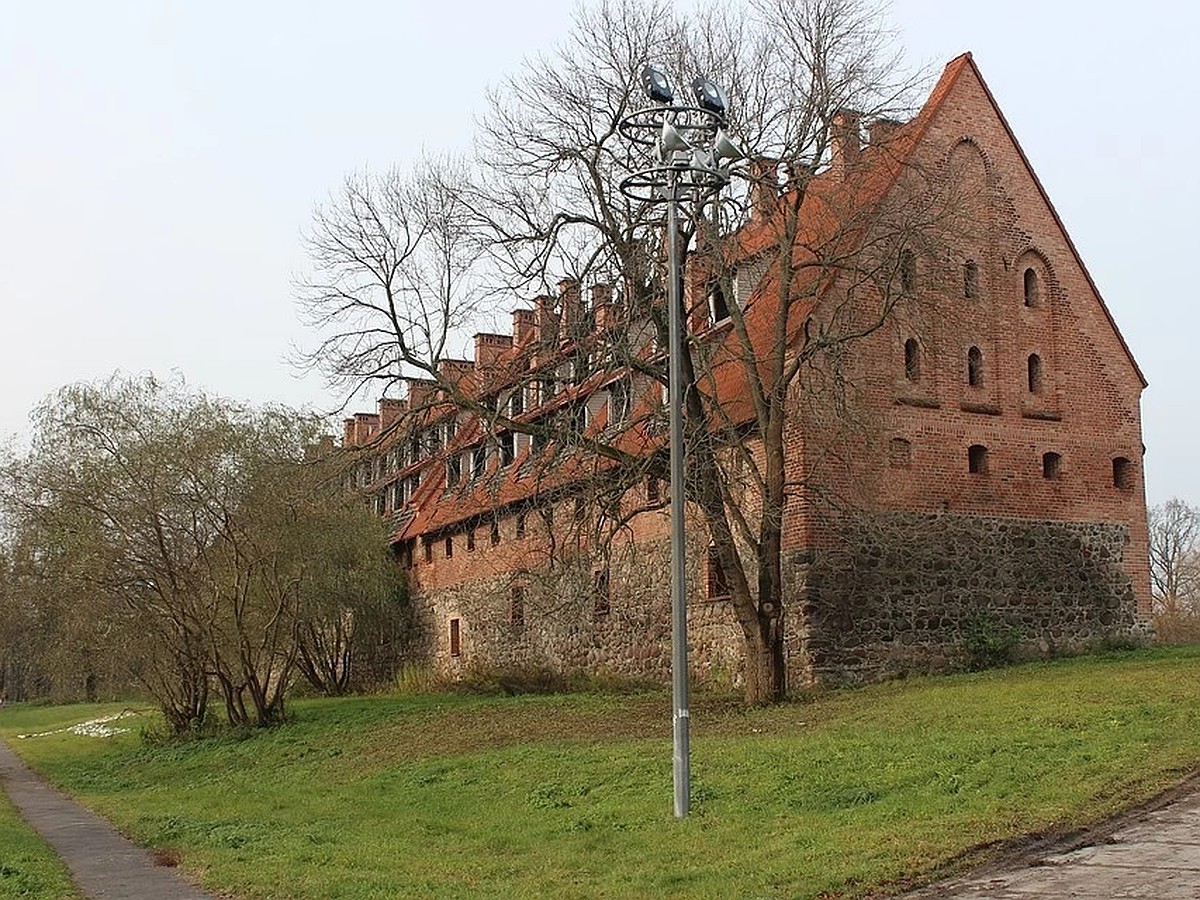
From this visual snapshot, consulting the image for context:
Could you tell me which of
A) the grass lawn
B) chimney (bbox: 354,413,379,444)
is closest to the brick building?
the grass lawn

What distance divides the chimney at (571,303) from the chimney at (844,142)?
4.76 metres

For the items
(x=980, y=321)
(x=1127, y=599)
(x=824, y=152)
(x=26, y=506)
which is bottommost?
(x=1127, y=599)

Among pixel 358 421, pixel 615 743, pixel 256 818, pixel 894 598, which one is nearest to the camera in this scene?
pixel 256 818

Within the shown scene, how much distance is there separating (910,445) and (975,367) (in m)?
2.67

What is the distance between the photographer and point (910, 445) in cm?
2627

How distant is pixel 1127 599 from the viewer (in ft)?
92.7

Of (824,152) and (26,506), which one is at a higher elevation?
(824,152)

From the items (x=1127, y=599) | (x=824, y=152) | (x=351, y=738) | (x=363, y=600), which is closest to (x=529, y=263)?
(x=824, y=152)

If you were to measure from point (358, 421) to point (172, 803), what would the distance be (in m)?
39.5

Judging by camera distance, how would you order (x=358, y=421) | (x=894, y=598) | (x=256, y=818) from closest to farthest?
1. (x=256, y=818)
2. (x=894, y=598)
3. (x=358, y=421)

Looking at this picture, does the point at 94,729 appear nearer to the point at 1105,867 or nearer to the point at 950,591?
the point at 950,591

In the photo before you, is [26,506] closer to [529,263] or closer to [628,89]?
[529,263]

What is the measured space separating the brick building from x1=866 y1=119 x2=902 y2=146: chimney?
0.20 ft

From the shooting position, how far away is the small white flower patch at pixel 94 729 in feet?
125
